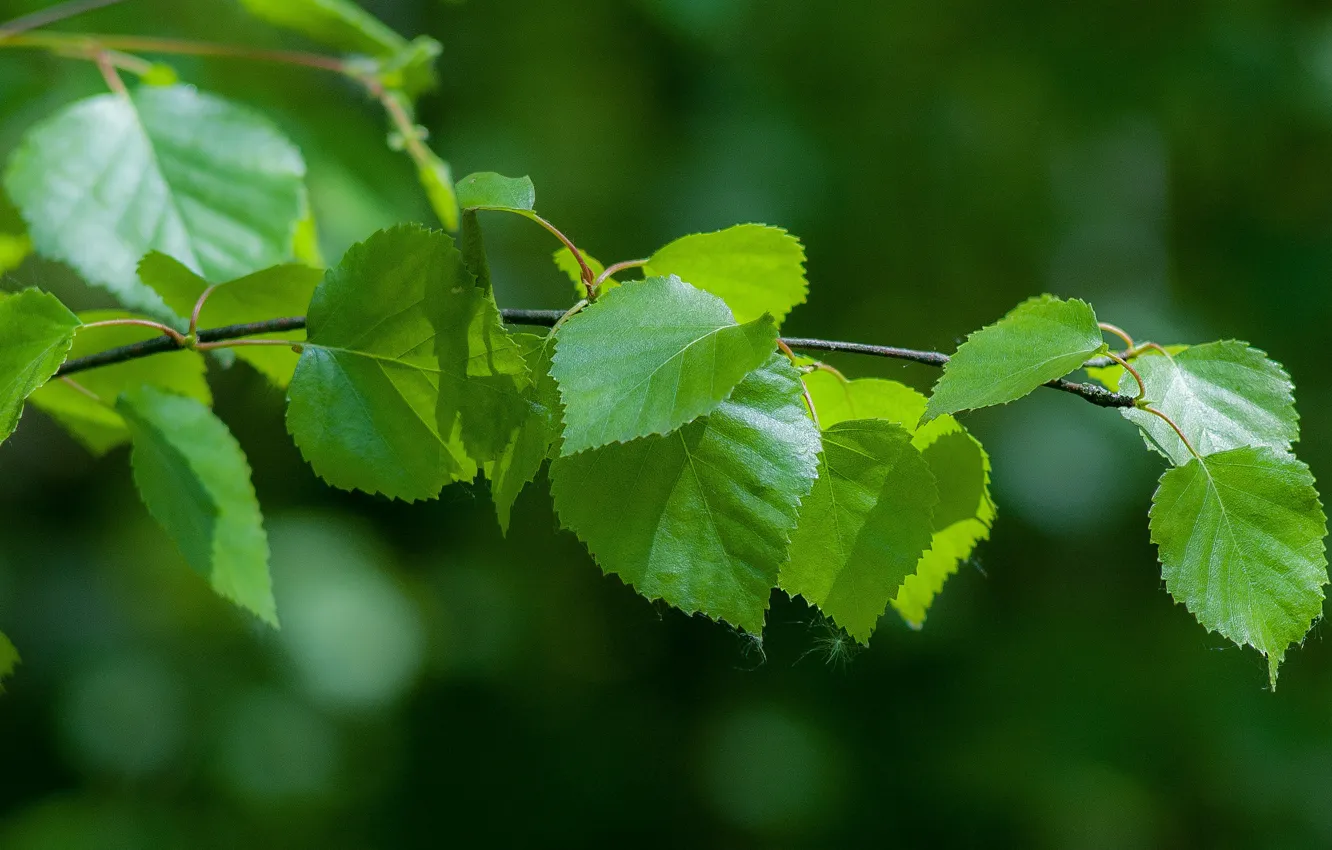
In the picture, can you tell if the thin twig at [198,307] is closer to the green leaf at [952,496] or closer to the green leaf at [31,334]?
the green leaf at [31,334]

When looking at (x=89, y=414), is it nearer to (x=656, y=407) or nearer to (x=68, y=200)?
(x=68, y=200)

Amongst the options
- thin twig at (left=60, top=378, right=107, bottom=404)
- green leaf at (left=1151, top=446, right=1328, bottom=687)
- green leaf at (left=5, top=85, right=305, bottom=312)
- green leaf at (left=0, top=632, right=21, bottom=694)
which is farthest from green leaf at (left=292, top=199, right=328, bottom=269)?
green leaf at (left=1151, top=446, right=1328, bottom=687)

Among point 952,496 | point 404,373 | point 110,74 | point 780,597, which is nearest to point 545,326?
point 404,373

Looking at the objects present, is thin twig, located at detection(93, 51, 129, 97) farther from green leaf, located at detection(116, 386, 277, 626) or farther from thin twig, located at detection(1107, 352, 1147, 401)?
thin twig, located at detection(1107, 352, 1147, 401)

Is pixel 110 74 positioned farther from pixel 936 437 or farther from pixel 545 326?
pixel 936 437


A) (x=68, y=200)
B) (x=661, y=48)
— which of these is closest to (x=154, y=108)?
(x=68, y=200)
